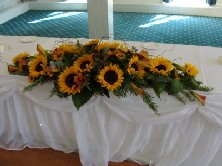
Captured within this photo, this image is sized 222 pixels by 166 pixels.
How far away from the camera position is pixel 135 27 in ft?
14.5

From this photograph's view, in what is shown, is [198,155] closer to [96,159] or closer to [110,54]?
[96,159]

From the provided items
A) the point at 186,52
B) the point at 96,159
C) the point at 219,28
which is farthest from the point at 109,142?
the point at 219,28

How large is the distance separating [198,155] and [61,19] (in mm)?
3974

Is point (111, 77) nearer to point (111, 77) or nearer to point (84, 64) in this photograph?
point (111, 77)

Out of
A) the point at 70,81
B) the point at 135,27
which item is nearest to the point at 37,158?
the point at 70,81

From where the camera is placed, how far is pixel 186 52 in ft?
5.95

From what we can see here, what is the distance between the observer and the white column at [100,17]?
3.53 meters

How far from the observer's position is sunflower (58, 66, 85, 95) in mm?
1295

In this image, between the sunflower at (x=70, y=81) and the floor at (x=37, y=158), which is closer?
the sunflower at (x=70, y=81)

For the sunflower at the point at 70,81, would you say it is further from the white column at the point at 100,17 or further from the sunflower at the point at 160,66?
the white column at the point at 100,17

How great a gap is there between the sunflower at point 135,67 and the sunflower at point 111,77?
53 mm

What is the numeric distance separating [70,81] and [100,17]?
7.95 ft

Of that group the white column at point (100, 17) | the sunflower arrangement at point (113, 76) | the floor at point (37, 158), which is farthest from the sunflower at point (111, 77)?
the white column at point (100, 17)

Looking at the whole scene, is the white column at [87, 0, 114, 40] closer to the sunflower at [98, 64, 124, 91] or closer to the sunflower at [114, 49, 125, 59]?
the sunflower at [114, 49, 125, 59]
